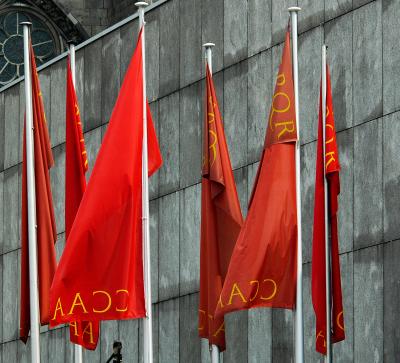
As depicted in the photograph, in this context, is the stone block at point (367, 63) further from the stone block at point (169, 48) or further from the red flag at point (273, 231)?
the stone block at point (169, 48)

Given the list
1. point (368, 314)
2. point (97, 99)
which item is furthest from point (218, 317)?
point (97, 99)

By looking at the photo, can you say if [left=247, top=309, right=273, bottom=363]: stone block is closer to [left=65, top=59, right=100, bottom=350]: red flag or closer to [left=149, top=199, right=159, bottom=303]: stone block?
[left=149, top=199, right=159, bottom=303]: stone block

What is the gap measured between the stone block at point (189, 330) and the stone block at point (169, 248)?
491 millimetres

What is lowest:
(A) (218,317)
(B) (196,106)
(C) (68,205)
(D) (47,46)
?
(A) (218,317)

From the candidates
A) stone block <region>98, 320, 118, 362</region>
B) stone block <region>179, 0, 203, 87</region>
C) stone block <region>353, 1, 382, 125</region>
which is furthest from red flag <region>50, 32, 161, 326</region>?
stone block <region>98, 320, 118, 362</region>

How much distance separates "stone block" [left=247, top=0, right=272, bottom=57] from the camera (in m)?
35.8

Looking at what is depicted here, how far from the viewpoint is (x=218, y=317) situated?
89.4 feet

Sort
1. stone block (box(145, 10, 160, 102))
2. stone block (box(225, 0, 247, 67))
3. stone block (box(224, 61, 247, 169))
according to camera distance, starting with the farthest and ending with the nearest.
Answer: stone block (box(145, 10, 160, 102)), stone block (box(225, 0, 247, 67)), stone block (box(224, 61, 247, 169))

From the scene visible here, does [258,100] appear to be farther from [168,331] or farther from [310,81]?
[168,331]

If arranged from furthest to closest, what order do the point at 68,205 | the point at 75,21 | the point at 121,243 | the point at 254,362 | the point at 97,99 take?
the point at 75,21 → the point at 97,99 → the point at 254,362 → the point at 68,205 → the point at 121,243

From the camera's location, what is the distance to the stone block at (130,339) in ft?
128

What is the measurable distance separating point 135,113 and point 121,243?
1767 mm

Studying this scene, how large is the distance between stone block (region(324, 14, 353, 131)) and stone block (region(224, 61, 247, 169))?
3348 mm

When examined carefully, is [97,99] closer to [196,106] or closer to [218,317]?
[196,106]
